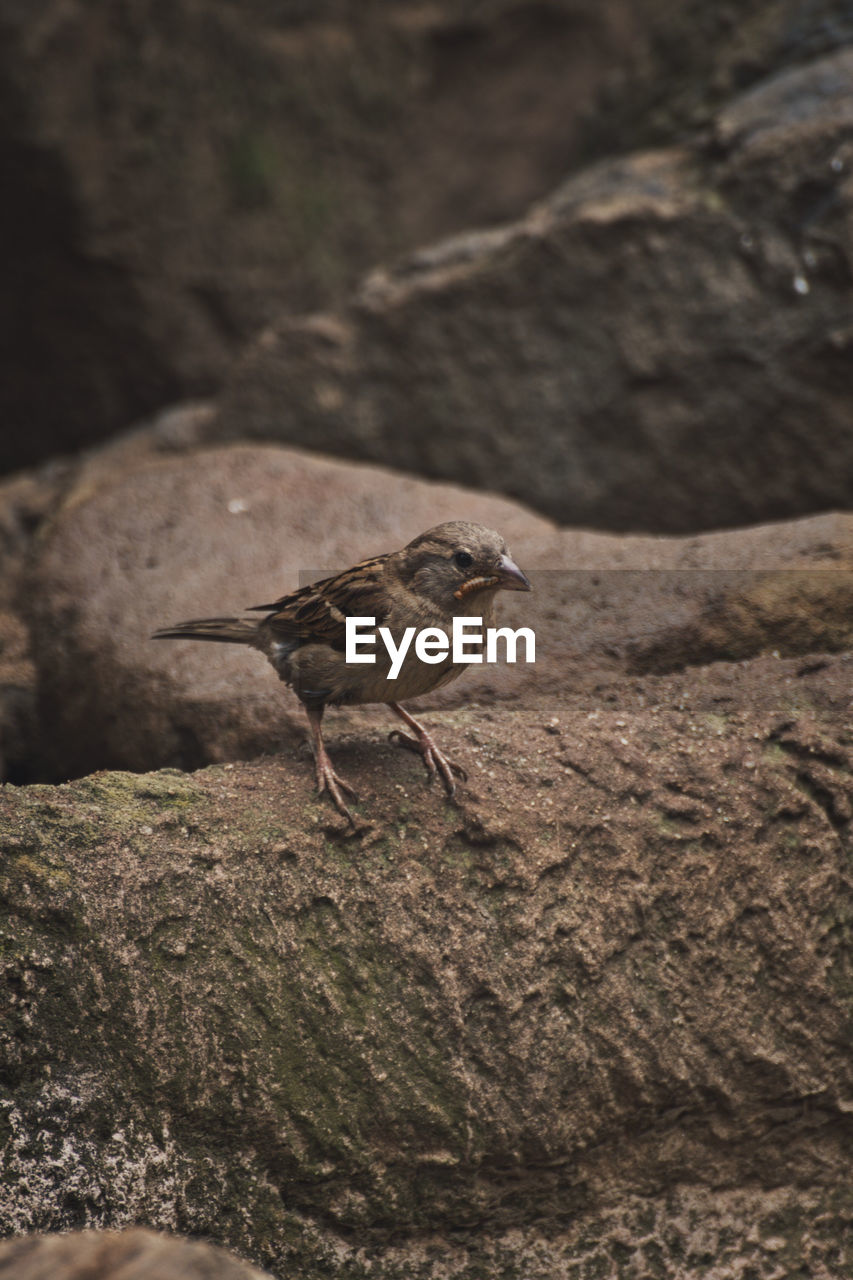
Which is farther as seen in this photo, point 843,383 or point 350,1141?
point 843,383

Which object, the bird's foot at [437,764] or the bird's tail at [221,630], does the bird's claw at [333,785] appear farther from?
the bird's tail at [221,630]

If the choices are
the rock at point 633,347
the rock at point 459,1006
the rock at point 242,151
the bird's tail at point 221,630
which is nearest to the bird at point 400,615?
the rock at point 459,1006

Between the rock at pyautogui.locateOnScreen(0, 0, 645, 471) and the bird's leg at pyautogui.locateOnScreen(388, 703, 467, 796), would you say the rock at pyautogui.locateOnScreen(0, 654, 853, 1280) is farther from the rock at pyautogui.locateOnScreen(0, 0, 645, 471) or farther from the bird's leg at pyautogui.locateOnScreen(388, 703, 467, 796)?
the rock at pyautogui.locateOnScreen(0, 0, 645, 471)

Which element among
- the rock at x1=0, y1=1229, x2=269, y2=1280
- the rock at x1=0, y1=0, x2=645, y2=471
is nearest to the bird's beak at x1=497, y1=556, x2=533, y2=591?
the rock at x1=0, y1=1229, x2=269, y2=1280

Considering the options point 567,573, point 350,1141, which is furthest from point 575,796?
point 567,573

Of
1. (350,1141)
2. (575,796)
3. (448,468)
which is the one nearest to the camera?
(350,1141)

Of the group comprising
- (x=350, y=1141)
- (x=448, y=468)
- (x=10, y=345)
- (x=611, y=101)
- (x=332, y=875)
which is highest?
(x=611, y=101)

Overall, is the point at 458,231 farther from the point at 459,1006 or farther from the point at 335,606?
the point at 459,1006

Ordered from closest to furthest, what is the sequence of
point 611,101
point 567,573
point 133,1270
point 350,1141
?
point 133,1270
point 350,1141
point 567,573
point 611,101

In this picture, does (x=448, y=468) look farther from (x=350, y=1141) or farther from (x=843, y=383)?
(x=350, y=1141)
